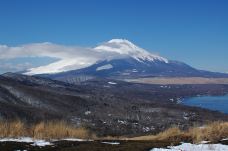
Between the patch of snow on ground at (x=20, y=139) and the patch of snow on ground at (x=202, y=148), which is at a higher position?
the patch of snow on ground at (x=20, y=139)

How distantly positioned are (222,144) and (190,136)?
17.0ft

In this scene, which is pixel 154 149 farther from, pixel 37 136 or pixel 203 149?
pixel 37 136

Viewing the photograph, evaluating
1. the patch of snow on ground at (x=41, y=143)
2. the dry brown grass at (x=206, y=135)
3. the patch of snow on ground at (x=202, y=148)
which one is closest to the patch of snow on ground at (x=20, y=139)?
the patch of snow on ground at (x=41, y=143)

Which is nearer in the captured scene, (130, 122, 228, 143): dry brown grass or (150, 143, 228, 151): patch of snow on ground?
(150, 143, 228, 151): patch of snow on ground

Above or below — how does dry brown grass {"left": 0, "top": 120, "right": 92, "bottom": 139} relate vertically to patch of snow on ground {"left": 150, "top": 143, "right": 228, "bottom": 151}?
above

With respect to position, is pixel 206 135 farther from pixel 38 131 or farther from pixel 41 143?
pixel 41 143

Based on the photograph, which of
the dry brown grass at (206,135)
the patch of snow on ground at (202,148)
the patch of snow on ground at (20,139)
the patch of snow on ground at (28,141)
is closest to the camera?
the patch of snow on ground at (202,148)

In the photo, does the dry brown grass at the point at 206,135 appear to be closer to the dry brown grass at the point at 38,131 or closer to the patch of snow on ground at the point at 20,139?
the dry brown grass at the point at 38,131

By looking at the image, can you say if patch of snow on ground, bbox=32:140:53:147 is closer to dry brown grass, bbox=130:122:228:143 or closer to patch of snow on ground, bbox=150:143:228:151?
patch of snow on ground, bbox=150:143:228:151

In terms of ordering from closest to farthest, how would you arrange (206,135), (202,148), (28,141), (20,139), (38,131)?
1. (202,148)
2. (28,141)
3. (20,139)
4. (38,131)
5. (206,135)

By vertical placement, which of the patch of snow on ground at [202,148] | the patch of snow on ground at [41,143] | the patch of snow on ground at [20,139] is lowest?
→ the patch of snow on ground at [202,148]

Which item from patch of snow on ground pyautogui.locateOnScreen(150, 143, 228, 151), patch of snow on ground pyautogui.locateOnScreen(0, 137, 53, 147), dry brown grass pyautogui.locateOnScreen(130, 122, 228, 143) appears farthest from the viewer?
dry brown grass pyautogui.locateOnScreen(130, 122, 228, 143)

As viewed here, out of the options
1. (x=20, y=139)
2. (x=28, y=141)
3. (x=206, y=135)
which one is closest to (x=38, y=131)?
(x=20, y=139)

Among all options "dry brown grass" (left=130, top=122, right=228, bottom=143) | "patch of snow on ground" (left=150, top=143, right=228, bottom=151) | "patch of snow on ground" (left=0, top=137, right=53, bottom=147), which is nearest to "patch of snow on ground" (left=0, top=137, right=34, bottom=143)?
"patch of snow on ground" (left=0, top=137, right=53, bottom=147)
